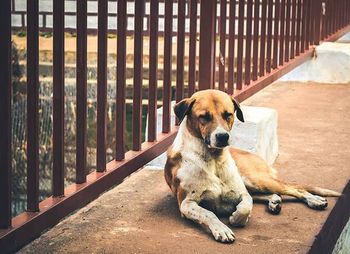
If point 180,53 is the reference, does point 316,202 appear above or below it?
below

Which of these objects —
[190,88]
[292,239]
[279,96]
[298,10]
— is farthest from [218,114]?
[298,10]

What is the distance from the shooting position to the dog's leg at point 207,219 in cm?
421

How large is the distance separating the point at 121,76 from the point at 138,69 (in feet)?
0.96

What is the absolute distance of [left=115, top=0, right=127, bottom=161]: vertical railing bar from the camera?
4820 millimetres

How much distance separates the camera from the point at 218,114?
4.54 meters

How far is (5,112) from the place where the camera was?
362 centimetres

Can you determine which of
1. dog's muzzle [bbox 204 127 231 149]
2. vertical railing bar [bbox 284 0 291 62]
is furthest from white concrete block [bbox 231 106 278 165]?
vertical railing bar [bbox 284 0 291 62]

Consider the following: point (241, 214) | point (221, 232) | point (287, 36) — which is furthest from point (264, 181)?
point (287, 36)

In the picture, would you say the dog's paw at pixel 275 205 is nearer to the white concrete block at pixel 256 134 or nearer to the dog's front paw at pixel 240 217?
the dog's front paw at pixel 240 217

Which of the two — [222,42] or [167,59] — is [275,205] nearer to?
[167,59]

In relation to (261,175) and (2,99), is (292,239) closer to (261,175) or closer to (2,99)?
(261,175)

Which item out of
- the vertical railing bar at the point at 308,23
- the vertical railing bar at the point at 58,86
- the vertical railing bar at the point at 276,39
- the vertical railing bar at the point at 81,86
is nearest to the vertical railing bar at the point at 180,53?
the vertical railing bar at the point at 81,86

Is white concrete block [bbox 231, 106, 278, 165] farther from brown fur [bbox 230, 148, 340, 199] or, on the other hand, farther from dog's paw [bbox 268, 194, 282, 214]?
dog's paw [bbox 268, 194, 282, 214]

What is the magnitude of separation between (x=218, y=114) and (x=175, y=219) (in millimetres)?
643
